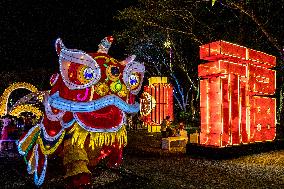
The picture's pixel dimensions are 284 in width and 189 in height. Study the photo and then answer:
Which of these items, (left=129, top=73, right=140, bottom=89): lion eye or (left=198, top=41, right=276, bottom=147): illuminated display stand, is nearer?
(left=129, top=73, right=140, bottom=89): lion eye

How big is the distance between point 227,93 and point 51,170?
7.01m

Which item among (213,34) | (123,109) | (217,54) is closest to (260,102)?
(217,54)

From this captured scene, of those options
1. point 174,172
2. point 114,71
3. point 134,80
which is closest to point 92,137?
point 114,71

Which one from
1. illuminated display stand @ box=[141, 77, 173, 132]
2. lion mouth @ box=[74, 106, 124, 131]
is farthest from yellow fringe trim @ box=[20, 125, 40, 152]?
illuminated display stand @ box=[141, 77, 173, 132]

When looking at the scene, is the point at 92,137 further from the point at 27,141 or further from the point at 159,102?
the point at 159,102

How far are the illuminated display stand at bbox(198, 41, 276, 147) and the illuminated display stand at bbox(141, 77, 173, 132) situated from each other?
375 inches

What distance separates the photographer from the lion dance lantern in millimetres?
5980

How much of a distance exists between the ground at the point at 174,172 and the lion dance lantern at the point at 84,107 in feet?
2.82

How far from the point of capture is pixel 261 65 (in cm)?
1340

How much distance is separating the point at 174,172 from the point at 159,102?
524 inches

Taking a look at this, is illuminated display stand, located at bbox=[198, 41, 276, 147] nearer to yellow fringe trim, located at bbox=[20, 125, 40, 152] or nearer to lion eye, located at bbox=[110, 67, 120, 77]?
lion eye, located at bbox=[110, 67, 120, 77]

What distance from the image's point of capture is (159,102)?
2241 cm

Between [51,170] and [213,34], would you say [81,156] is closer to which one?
[51,170]

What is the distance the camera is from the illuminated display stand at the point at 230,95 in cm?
1172
